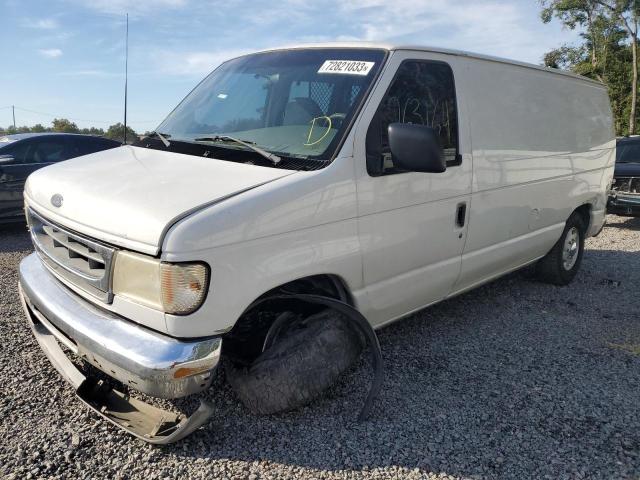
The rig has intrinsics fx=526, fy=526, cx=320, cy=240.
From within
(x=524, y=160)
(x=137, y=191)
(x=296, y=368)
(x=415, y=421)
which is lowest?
(x=415, y=421)

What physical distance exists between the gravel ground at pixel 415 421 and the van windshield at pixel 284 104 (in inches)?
59.8

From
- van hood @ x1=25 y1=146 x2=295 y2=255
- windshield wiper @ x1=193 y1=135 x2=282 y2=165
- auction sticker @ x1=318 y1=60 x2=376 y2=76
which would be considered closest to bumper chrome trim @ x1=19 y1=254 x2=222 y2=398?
van hood @ x1=25 y1=146 x2=295 y2=255

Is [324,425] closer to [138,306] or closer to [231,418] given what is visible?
[231,418]

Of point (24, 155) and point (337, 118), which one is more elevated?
point (337, 118)

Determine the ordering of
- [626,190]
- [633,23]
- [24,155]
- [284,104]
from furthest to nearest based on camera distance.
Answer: [633,23] → [626,190] → [24,155] → [284,104]

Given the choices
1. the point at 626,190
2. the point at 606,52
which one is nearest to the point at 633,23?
the point at 606,52

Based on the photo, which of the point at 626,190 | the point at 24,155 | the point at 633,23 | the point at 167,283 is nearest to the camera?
the point at 167,283

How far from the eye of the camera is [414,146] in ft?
9.41

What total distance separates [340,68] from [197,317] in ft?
6.02

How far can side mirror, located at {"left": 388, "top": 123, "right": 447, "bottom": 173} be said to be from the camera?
287cm

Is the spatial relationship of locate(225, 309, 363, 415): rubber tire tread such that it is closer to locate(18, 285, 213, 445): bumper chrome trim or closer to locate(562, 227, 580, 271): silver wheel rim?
locate(18, 285, 213, 445): bumper chrome trim

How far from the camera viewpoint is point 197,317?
2391 mm

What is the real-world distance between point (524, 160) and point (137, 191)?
10.7ft

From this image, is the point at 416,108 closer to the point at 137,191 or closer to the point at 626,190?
the point at 137,191
